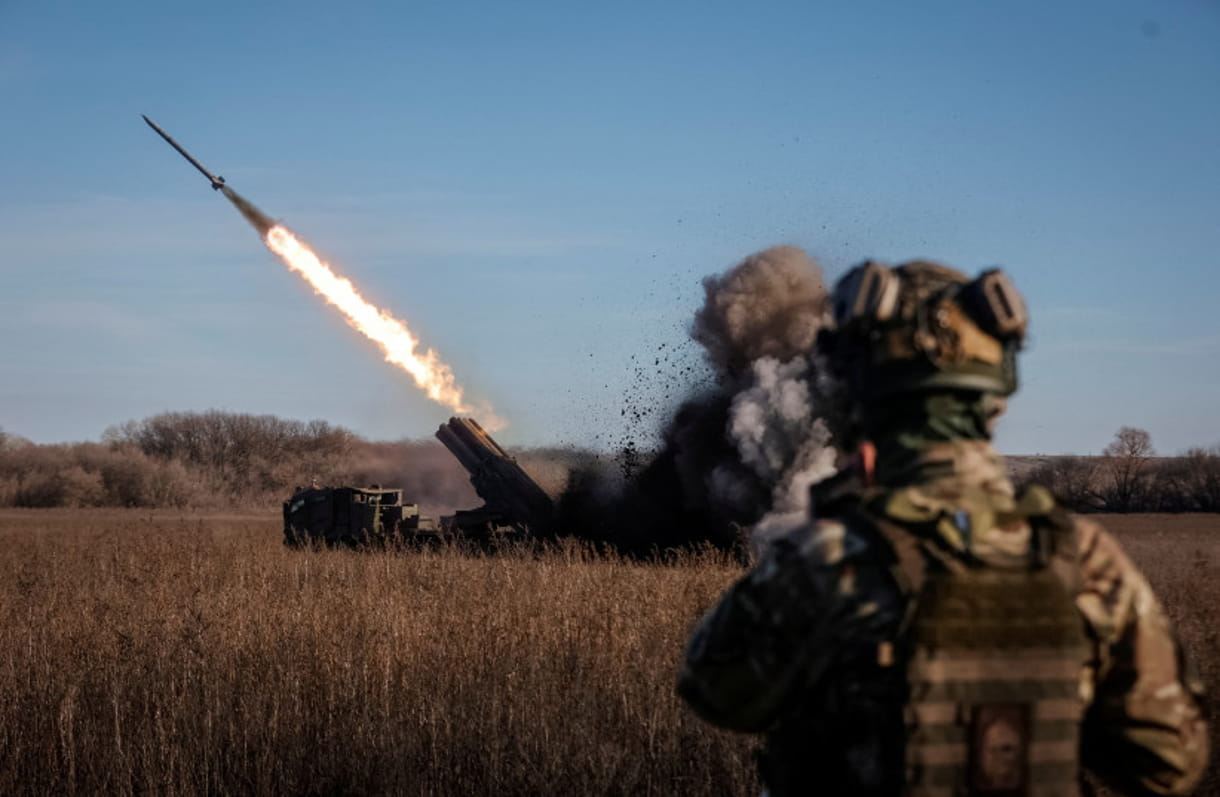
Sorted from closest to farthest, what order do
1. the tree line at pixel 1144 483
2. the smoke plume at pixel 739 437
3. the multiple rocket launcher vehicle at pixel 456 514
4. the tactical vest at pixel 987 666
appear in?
the tactical vest at pixel 987 666 → the smoke plume at pixel 739 437 → the multiple rocket launcher vehicle at pixel 456 514 → the tree line at pixel 1144 483

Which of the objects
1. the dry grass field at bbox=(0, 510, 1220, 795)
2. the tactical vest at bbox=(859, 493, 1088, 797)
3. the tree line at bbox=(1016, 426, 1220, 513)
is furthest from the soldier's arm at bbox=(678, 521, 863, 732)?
the tree line at bbox=(1016, 426, 1220, 513)

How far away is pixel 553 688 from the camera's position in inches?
319

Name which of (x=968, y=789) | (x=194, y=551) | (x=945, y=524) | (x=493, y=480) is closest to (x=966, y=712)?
(x=968, y=789)

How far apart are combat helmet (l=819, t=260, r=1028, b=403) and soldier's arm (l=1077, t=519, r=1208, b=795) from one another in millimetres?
419

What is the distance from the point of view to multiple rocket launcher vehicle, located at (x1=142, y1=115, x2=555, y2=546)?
23.0 m

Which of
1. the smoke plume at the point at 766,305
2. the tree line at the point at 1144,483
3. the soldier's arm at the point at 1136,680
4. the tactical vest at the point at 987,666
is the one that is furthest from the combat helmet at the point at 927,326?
the tree line at the point at 1144,483

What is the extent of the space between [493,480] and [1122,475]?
31314 millimetres

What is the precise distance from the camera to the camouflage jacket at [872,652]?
8.41 ft

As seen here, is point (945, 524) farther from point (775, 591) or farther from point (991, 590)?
point (775, 591)

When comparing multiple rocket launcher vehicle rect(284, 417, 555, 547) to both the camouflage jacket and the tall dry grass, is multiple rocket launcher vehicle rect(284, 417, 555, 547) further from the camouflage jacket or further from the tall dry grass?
the camouflage jacket

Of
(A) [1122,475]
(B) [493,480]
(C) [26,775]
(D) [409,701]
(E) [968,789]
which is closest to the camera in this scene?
(E) [968,789]

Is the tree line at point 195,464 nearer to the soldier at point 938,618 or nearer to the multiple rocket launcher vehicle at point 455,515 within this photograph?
the multiple rocket launcher vehicle at point 455,515

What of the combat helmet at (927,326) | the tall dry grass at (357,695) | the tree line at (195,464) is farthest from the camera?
the tree line at (195,464)

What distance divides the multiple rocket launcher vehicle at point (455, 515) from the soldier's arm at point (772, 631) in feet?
62.8
